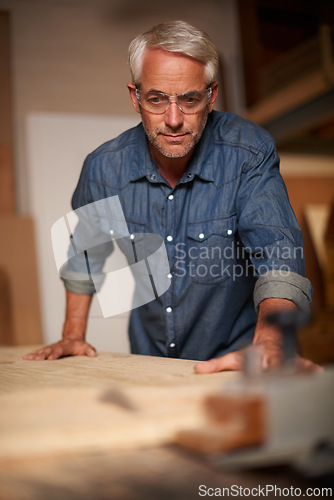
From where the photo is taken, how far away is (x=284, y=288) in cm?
106

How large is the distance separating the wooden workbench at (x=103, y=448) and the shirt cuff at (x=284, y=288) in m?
0.54

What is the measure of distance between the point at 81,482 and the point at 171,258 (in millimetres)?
1109

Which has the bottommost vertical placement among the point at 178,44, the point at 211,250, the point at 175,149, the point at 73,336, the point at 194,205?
the point at 73,336

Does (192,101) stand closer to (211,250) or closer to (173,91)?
(173,91)

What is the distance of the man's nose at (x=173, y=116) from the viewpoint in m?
1.23

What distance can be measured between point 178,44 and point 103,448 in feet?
3.30

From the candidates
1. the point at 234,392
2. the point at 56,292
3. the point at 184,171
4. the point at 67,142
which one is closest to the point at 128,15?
the point at 67,142

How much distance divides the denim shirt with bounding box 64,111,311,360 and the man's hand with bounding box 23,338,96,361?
0.28 meters

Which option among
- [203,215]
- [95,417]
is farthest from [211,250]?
[95,417]

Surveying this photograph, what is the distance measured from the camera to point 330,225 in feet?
13.3

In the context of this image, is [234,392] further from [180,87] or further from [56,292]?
[56,292]

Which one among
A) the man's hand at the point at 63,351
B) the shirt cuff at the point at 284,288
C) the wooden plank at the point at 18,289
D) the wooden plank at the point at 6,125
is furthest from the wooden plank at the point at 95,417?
the wooden plank at the point at 6,125

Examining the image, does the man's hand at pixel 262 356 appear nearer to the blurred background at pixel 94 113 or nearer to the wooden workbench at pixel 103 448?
the wooden workbench at pixel 103 448

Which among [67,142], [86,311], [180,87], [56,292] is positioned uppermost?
[67,142]
